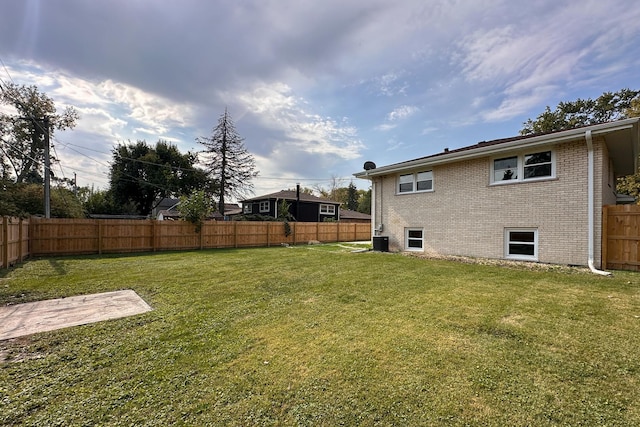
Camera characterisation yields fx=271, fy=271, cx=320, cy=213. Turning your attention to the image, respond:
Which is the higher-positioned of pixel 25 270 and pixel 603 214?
pixel 603 214

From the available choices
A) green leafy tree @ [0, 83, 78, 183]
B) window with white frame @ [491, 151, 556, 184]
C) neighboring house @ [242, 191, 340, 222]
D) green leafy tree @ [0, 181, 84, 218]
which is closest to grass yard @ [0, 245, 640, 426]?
window with white frame @ [491, 151, 556, 184]

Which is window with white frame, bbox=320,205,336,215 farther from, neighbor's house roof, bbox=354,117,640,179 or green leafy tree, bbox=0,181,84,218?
green leafy tree, bbox=0,181,84,218

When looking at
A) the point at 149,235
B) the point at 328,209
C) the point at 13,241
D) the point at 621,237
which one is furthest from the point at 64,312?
the point at 328,209

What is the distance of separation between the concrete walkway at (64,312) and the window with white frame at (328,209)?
26.4 m

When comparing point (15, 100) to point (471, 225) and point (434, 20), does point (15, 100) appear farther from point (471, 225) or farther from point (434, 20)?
point (471, 225)

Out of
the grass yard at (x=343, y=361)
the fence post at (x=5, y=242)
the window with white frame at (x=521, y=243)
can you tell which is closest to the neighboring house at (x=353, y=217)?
the window with white frame at (x=521, y=243)

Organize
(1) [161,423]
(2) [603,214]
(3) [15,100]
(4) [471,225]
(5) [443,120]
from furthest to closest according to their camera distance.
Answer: (3) [15,100], (5) [443,120], (4) [471,225], (2) [603,214], (1) [161,423]

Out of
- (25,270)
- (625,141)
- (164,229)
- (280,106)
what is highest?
(280,106)

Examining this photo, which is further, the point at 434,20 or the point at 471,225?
the point at 471,225

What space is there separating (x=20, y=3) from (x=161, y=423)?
11.3m

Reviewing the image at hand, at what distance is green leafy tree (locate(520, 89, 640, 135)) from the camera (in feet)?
64.8

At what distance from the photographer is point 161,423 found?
1.95 meters

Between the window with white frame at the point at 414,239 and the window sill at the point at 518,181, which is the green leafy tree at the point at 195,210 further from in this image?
the window sill at the point at 518,181

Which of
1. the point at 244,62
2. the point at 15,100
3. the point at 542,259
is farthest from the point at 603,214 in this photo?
the point at 15,100
